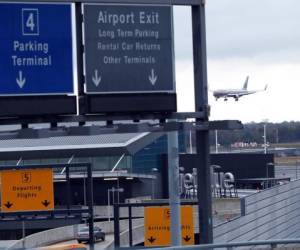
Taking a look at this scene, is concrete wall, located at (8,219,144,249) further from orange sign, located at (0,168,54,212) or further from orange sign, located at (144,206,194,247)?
orange sign, located at (144,206,194,247)

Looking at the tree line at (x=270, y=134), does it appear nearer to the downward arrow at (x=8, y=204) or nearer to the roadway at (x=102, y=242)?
the roadway at (x=102, y=242)

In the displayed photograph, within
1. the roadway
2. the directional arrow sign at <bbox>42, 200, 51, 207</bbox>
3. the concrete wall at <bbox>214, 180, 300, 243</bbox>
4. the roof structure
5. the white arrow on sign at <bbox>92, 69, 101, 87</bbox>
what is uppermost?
the white arrow on sign at <bbox>92, 69, 101, 87</bbox>

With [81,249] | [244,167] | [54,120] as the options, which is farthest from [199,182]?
[244,167]

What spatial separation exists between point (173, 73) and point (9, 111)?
301cm

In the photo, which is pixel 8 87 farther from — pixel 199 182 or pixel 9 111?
pixel 199 182

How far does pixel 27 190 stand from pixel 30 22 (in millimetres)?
17746

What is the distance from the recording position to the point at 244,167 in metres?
75.2

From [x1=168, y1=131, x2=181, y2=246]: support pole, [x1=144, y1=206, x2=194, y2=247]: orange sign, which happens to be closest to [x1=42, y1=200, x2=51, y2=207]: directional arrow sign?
[x1=144, y1=206, x2=194, y2=247]: orange sign

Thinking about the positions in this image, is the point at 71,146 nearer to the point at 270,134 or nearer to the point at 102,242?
the point at 102,242

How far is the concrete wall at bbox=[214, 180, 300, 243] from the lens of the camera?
3859 centimetres

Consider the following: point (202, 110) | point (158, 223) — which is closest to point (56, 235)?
point (158, 223)

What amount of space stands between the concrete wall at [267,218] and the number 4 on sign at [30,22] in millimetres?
18644

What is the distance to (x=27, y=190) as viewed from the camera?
3359 centimetres

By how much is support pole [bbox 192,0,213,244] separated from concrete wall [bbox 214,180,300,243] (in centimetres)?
1555
